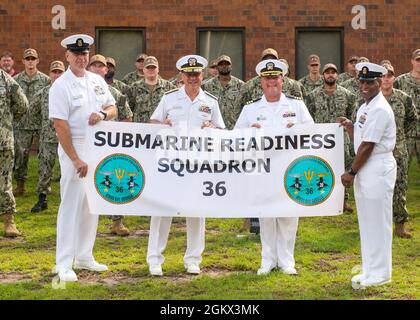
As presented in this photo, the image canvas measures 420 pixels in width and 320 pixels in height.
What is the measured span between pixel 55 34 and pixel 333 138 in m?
11.7

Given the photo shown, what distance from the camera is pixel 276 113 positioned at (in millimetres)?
10039

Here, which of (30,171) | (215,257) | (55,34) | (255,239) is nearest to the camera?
(215,257)

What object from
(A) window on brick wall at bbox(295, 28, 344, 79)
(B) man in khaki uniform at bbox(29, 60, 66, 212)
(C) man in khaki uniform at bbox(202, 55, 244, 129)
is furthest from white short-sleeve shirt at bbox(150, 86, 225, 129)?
(A) window on brick wall at bbox(295, 28, 344, 79)

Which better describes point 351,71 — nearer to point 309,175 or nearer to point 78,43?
point 309,175

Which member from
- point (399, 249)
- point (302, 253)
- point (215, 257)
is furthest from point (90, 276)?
point (399, 249)

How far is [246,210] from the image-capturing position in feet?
32.3

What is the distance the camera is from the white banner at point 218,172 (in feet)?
32.0

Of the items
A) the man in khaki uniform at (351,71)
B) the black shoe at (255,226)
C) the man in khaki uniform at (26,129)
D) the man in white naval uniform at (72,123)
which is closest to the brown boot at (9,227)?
the man in white naval uniform at (72,123)

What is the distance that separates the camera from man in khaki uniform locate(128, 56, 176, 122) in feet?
46.9

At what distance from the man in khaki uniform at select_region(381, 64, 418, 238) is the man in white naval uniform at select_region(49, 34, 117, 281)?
3955 mm

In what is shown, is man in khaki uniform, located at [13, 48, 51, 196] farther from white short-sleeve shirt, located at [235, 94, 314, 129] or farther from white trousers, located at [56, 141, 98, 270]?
white short-sleeve shirt, located at [235, 94, 314, 129]

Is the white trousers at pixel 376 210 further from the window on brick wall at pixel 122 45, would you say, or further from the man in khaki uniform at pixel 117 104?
the window on brick wall at pixel 122 45

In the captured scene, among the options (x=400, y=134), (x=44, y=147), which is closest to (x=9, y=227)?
(x=44, y=147)

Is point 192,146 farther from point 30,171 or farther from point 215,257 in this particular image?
point 30,171
